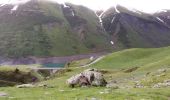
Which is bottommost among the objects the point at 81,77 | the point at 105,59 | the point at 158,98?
the point at 158,98

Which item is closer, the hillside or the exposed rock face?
the exposed rock face

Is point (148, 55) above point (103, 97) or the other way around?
above

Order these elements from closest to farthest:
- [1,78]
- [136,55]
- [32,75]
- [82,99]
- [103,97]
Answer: [82,99] < [103,97] < [1,78] < [32,75] < [136,55]

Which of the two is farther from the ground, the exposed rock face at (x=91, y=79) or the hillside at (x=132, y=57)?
the hillside at (x=132, y=57)

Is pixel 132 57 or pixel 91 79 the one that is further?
pixel 132 57

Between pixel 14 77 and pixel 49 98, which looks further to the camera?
pixel 14 77

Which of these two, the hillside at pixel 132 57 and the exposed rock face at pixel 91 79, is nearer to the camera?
the exposed rock face at pixel 91 79

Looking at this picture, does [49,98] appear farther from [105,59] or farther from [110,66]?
[105,59]

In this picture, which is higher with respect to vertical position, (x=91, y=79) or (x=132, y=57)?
(x=132, y=57)

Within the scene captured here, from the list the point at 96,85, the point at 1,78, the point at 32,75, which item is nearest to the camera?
the point at 96,85

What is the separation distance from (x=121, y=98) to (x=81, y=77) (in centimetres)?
1629

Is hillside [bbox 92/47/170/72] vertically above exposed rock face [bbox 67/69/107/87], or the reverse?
hillside [bbox 92/47/170/72]

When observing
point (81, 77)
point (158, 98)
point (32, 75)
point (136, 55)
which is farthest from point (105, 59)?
point (158, 98)

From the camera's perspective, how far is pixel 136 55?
15788 centimetres
